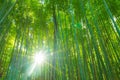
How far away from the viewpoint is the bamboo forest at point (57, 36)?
5.02 metres

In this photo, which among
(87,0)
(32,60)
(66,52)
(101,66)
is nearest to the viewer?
(101,66)

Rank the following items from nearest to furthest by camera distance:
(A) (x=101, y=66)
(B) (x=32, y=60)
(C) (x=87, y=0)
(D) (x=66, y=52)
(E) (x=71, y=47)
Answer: (A) (x=101, y=66) → (D) (x=66, y=52) → (C) (x=87, y=0) → (E) (x=71, y=47) → (B) (x=32, y=60)

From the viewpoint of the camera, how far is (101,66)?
14.3 ft

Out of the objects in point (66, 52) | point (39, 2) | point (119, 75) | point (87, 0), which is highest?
point (39, 2)

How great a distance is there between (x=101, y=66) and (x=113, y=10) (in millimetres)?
2270

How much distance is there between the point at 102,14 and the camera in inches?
217

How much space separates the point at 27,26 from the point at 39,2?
1005mm

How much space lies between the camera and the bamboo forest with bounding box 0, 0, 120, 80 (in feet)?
16.5

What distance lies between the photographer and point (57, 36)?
561 centimetres

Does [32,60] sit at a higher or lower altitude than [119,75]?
higher

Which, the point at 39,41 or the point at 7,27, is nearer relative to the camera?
the point at 7,27

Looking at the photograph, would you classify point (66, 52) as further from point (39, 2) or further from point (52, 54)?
point (39, 2)

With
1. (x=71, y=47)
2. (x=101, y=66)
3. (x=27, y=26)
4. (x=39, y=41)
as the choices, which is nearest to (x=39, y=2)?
(x=27, y=26)

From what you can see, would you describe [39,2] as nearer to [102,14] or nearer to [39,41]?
[39,41]
